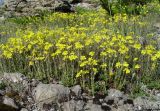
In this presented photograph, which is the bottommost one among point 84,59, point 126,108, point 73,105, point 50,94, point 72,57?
point 126,108

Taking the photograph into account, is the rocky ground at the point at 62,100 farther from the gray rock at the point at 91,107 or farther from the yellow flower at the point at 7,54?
the yellow flower at the point at 7,54

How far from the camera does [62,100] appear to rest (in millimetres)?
6629

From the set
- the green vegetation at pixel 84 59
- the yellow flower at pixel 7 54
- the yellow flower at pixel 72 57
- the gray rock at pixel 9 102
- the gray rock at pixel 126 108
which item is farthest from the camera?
the yellow flower at pixel 7 54

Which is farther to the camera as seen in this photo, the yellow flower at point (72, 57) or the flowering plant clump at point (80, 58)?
the flowering plant clump at point (80, 58)

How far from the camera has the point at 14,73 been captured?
Result: 7.36 m

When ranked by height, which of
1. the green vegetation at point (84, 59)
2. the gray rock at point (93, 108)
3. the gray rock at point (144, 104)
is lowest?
the gray rock at point (144, 104)

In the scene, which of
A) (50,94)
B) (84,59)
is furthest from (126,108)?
(50,94)

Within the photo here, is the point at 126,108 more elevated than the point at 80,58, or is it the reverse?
the point at 80,58

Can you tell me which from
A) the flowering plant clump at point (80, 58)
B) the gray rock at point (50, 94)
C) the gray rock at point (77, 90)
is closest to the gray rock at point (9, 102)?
the gray rock at point (50, 94)

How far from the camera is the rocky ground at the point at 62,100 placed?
652cm

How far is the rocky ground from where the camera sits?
6516 millimetres

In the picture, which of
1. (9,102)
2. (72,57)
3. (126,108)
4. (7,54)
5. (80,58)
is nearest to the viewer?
(9,102)

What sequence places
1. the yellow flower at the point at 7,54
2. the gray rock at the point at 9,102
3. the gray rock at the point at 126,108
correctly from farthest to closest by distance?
the yellow flower at the point at 7,54 < the gray rock at the point at 126,108 < the gray rock at the point at 9,102

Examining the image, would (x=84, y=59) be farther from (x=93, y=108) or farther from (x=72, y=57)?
(x=93, y=108)
